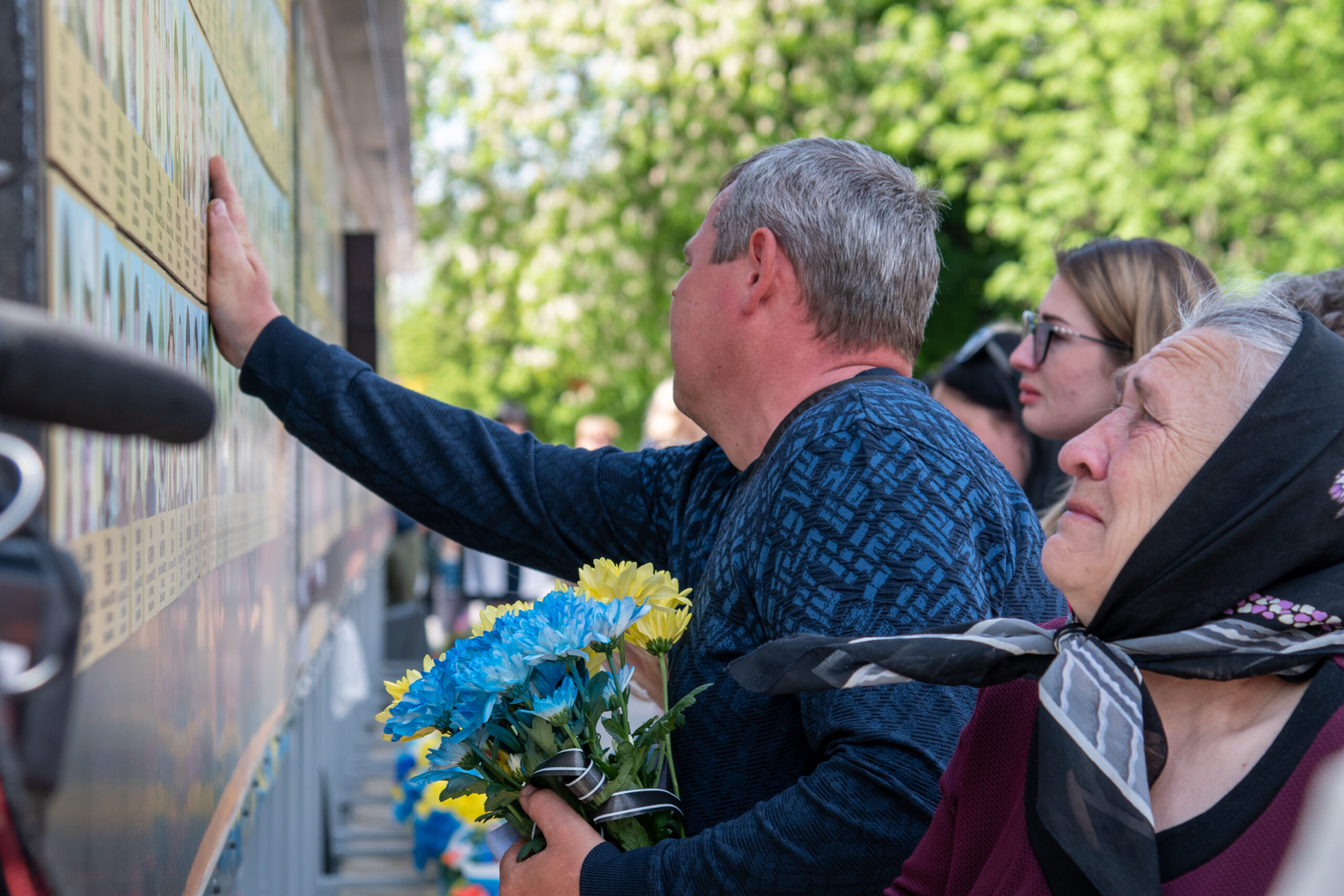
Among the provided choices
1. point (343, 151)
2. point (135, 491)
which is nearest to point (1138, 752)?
point (135, 491)

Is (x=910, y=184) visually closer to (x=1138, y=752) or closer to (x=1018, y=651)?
(x=1018, y=651)

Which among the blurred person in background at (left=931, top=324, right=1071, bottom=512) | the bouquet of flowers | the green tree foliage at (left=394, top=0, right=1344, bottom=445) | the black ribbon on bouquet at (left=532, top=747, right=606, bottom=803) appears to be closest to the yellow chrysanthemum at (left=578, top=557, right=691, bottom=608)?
the bouquet of flowers

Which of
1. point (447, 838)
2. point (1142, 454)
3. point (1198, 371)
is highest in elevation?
point (1198, 371)

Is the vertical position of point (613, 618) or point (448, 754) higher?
point (613, 618)

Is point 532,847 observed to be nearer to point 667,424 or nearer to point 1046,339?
point 1046,339

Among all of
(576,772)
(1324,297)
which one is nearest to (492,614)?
(576,772)

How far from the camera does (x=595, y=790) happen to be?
175 cm

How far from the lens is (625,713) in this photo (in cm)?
179

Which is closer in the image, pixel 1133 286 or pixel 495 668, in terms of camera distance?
pixel 495 668

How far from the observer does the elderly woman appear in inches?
54.4

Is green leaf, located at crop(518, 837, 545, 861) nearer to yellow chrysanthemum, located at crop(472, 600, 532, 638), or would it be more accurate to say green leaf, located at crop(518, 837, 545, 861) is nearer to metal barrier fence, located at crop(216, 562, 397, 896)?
yellow chrysanthemum, located at crop(472, 600, 532, 638)

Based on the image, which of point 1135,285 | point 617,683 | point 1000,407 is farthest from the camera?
point 1000,407

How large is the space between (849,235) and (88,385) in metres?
1.56

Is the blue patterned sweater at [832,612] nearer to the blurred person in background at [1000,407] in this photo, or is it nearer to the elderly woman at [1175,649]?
the elderly woman at [1175,649]
